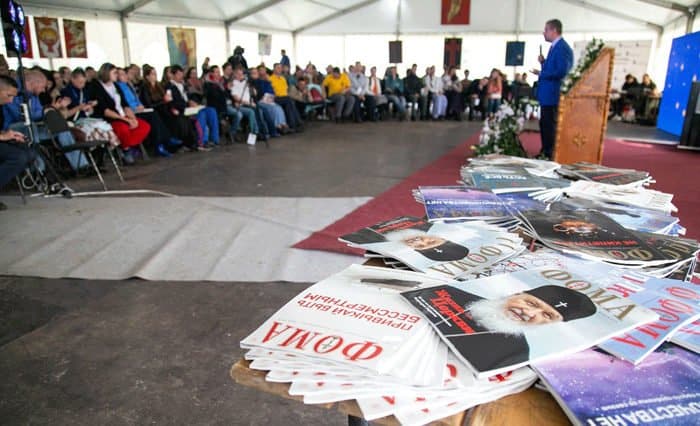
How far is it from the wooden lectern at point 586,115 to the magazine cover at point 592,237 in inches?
149

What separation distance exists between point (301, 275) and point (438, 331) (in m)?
2.02

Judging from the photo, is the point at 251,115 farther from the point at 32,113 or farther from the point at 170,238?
the point at 170,238

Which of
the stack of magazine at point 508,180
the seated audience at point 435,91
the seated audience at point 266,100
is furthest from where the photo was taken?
the seated audience at point 435,91

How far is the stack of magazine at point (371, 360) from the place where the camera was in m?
0.58

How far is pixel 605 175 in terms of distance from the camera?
1.64m

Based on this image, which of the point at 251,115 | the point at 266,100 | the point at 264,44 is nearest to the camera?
the point at 251,115

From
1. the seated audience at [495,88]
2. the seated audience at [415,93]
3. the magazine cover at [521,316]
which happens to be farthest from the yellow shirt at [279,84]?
the magazine cover at [521,316]

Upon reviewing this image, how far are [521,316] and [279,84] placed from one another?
349 inches

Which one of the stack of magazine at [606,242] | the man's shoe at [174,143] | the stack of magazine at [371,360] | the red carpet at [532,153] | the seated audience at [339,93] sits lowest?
the red carpet at [532,153]

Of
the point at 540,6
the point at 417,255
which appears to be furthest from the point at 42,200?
the point at 540,6

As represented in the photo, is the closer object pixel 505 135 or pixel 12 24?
pixel 12 24

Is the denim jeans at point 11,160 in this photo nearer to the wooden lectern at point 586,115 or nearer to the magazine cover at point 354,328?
the magazine cover at point 354,328

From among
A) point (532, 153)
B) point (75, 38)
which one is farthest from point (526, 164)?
point (75, 38)

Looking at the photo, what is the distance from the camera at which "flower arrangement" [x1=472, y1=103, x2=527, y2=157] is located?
5227 mm
